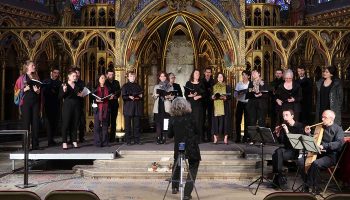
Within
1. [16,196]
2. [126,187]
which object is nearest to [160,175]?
[126,187]

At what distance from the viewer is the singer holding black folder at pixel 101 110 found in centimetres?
1077

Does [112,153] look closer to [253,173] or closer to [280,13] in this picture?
[253,173]

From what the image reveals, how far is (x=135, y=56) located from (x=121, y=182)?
552cm

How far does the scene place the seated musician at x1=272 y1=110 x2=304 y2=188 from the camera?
8227mm

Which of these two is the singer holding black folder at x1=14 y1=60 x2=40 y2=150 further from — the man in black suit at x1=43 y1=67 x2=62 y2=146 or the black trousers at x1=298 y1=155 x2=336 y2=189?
the black trousers at x1=298 y1=155 x2=336 y2=189

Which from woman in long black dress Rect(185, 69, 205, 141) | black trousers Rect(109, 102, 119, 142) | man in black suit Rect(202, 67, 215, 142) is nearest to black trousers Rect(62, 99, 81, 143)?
black trousers Rect(109, 102, 119, 142)

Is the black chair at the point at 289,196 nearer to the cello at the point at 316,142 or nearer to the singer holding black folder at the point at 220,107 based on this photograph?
the cello at the point at 316,142

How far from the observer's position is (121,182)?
29.1 ft

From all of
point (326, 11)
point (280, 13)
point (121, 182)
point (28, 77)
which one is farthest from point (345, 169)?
point (280, 13)

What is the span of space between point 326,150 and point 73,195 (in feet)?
17.2

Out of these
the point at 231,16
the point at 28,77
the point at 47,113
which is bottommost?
the point at 47,113

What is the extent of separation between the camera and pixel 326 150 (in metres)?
7.84

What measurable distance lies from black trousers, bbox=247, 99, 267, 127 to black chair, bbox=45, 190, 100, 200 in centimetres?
780

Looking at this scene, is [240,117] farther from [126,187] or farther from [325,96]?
[126,187]
